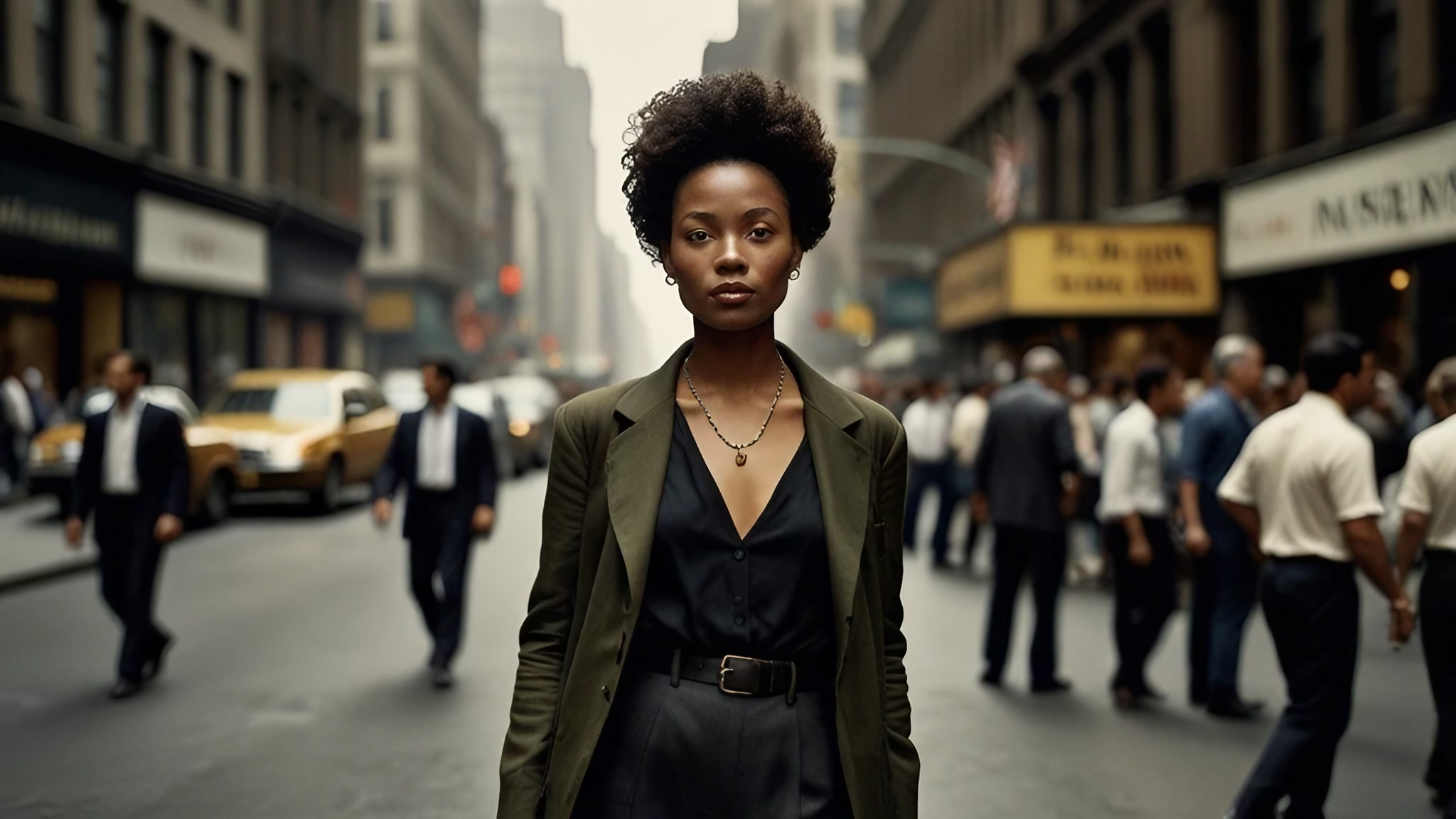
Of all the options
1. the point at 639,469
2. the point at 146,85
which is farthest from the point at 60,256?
the point at 639,469

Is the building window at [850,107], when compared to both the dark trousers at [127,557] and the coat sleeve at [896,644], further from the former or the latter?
the coat sleeve at [896,644]

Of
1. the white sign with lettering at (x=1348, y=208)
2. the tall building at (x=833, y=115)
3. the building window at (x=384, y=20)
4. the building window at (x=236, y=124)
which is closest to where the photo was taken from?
the white sign with lettering at (x=1348, y=208)

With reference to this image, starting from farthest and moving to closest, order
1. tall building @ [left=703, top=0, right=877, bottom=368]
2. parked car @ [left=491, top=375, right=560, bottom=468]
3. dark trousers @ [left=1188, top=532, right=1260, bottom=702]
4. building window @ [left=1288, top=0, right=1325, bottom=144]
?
tall building @ [left=703, top=0, right=877, bottom=368], parked car @ [left=491, top=375, right=560, bottom=468], building window @ [left=1288, top=0, right=1325, bottom=144], dark trousers @ [left=1188, top=532, right=1260, bottom=702]

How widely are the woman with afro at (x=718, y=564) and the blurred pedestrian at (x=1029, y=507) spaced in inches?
255

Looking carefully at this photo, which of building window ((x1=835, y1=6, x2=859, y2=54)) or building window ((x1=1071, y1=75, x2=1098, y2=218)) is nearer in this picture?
building window ((x1=1071, y1=75, x2=1098, y2=218))

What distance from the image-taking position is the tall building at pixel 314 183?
122 feet

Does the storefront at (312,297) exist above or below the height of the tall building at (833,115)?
below

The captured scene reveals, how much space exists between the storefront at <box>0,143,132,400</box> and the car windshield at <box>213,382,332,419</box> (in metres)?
4.45

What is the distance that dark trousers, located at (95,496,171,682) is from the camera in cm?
894

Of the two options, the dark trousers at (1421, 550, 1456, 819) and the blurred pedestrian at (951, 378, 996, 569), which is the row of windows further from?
the dark trousers at (1421, 550, 1456, 819)

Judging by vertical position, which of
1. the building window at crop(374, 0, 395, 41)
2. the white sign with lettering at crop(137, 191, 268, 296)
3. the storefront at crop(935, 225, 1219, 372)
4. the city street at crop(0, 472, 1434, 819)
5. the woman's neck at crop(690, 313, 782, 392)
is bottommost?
the city street at crop(0, 472, 1434, 819)

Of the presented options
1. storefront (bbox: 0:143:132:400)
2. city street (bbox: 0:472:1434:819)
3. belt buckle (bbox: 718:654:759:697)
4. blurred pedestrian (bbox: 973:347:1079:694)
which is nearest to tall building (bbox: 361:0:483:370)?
storefront (bbox: 0:143:132:400)

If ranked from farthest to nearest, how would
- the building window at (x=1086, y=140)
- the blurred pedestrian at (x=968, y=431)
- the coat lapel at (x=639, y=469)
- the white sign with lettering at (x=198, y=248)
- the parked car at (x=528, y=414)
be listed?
1. the building window at (x=1086, y=140)
2. the parked car at (x=528, y=414)
3. the white sign with lettering at (x=198, y=248)
4. the blurred pedestrian at (x=968, y=431)
5. the coat lapel at (x=639, y=469)

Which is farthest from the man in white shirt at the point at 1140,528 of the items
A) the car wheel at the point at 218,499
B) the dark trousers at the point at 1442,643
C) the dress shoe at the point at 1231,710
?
the car wheel at the point at 218,499
